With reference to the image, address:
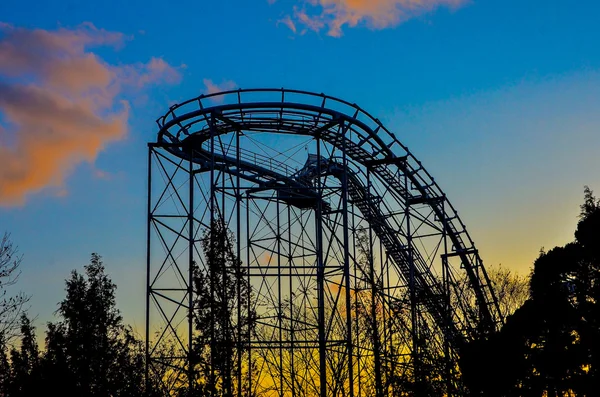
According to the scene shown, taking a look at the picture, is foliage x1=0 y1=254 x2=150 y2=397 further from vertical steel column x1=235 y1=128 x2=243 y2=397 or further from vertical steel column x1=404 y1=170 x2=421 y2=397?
vertical steel column x1=404 y1=170 x2=421 y2=397

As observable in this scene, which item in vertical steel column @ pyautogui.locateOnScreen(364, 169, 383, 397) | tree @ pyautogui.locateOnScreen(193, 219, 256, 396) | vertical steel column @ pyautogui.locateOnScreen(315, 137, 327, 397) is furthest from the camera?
vertical steel column @ pyautogui.locateOnScreen(364, 169, 383, 397)

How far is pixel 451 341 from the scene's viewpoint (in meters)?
24.2

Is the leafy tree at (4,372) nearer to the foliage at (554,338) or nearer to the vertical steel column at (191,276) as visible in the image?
the vertical steel column at (191,276)

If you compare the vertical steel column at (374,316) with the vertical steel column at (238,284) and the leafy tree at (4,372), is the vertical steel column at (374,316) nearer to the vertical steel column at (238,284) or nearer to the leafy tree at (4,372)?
the vertical steel column at (238,284)

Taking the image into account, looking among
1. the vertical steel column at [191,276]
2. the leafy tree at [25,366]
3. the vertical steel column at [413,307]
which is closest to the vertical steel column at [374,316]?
the vertical steel column at [413,307]

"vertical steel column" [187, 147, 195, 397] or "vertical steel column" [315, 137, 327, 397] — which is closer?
"vertical steel column" [187, 147, 195, 397]

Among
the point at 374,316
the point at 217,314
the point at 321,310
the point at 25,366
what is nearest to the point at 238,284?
the point at 217,314

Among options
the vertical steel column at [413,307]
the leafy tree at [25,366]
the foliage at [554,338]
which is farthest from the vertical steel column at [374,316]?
the leafy tree at [25,366]

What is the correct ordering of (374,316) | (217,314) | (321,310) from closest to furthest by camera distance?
(217,314) → (321,310) → (374,316)

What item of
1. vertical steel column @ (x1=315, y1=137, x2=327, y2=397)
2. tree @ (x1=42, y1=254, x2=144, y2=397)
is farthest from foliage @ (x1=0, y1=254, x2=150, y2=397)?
vertical steel column @ (x1=315, y1=137, x2=327, y2=397)

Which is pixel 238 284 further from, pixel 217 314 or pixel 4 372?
pixel 4 372

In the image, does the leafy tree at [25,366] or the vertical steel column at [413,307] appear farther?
the vertical steel column at [413,307]

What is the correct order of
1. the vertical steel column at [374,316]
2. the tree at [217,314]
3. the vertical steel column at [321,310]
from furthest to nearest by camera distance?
1. the vertical steel column at [374,316]
2. the vertical steel column at [321,310]
3. the tree at [217,314]

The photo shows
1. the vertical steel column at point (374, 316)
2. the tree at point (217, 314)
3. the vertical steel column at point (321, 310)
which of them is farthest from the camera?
the vertical steel column at point (374, 316)
